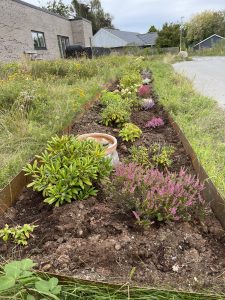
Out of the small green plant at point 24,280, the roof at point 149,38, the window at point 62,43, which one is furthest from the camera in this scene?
the roof at point 149,38

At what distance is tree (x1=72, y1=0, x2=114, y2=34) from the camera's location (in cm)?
4847

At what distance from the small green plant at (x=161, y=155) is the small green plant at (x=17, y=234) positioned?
160cm

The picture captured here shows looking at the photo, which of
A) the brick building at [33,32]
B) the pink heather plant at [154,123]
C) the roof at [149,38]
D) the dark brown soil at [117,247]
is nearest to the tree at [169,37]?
the roof at [149,38]

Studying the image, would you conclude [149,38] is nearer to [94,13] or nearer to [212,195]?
[94,13]

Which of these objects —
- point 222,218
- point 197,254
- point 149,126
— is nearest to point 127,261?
point 197,254

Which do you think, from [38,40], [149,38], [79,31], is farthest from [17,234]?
[149,38]

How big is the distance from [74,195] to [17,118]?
2.42 metres

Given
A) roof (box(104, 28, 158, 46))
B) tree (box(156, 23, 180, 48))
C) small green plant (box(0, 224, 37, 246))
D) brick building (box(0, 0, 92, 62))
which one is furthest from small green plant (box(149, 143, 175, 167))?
→ roof (box(104, 28, 158, 46))

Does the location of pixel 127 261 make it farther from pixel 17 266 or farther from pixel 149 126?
pixel 149 126

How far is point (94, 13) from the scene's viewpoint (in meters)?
53.8

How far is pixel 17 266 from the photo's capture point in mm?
1341

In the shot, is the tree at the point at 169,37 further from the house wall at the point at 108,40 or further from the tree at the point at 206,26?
the tree at the point at 206,26

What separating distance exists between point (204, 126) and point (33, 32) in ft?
59.5

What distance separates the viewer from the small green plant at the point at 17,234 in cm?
189
